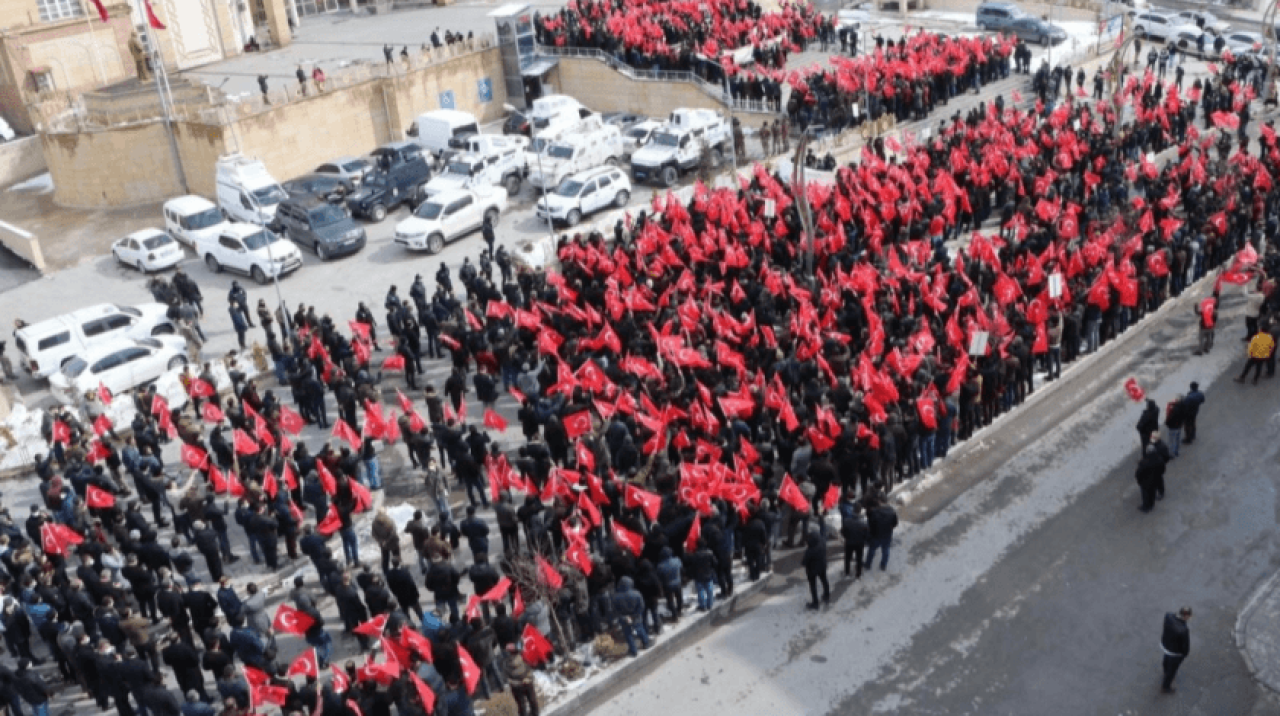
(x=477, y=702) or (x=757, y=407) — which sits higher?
(x=757, y=407)

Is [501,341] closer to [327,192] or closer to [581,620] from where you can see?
[581,620]

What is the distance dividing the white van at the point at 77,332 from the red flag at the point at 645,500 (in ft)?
43.7

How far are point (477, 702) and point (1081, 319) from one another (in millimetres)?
12554

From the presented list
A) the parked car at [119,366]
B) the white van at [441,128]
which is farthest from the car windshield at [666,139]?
the parked car at [119,366]

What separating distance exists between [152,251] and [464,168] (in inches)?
337

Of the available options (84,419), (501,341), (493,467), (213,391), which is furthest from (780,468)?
(84,419)

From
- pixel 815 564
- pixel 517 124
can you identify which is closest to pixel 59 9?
pixel 517 124

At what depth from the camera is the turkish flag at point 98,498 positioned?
1634 cm

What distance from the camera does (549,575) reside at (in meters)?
13.7

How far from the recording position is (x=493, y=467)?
52.8 ft

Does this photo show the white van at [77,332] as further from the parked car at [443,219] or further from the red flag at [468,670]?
the red flag at [468,670]

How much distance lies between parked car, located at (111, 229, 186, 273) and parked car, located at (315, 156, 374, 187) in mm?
6185

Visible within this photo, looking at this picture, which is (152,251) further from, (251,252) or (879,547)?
(879,547)

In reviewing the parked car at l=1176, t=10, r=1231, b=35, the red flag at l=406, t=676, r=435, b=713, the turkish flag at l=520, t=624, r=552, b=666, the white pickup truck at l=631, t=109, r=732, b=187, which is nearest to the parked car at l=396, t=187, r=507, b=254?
the white pickup truck at l=631, t=109, r=732, b=187
